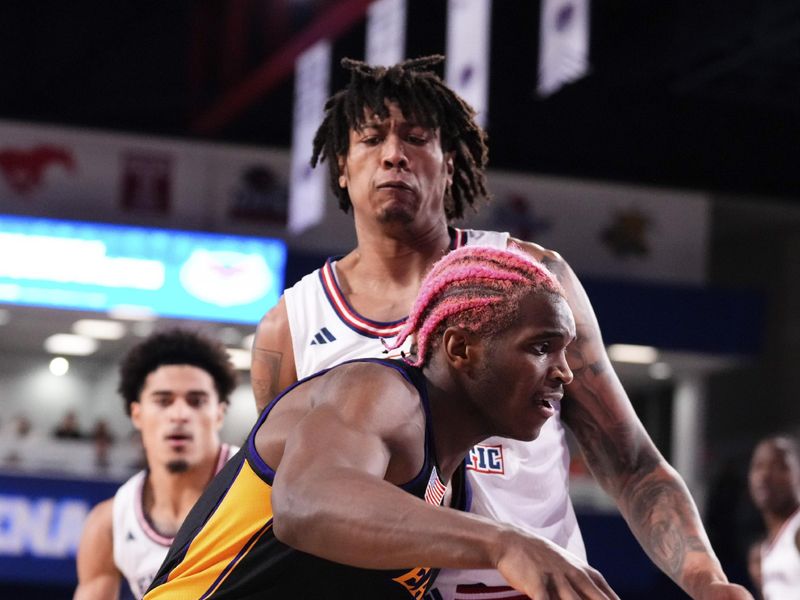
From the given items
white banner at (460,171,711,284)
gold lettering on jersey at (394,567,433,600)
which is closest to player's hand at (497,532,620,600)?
gold lettering on jersey at (394,567,433,600)

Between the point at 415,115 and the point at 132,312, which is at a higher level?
the point at 415,115

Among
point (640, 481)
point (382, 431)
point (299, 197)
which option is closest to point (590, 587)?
point (382, 431)

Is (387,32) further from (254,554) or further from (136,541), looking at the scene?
(254,554)

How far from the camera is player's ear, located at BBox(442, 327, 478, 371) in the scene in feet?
7.80

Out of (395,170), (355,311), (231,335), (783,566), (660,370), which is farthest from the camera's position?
(660,370)

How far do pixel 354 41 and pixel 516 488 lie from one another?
10.1 meters

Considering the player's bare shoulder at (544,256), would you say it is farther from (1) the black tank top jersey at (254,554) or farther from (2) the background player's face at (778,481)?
(2) the background player's face at (778,481)

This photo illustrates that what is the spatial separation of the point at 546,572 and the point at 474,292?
0.67 m

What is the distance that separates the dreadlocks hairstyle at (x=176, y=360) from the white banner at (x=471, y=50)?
109 inches

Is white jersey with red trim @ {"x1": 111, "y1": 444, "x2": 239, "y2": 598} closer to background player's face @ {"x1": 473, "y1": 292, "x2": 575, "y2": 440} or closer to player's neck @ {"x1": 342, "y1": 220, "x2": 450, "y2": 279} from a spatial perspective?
player's neck @ {"x1": 342, "y1": 220, "x2": 450, "y2": 279}

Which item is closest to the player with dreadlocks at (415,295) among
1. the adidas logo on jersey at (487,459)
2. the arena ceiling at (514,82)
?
the adidas logo on jersey at (487,459)

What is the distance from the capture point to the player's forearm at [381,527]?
1.91 meters

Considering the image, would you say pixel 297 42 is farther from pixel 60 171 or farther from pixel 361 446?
pixel 361 446

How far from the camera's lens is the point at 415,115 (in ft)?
11.0
